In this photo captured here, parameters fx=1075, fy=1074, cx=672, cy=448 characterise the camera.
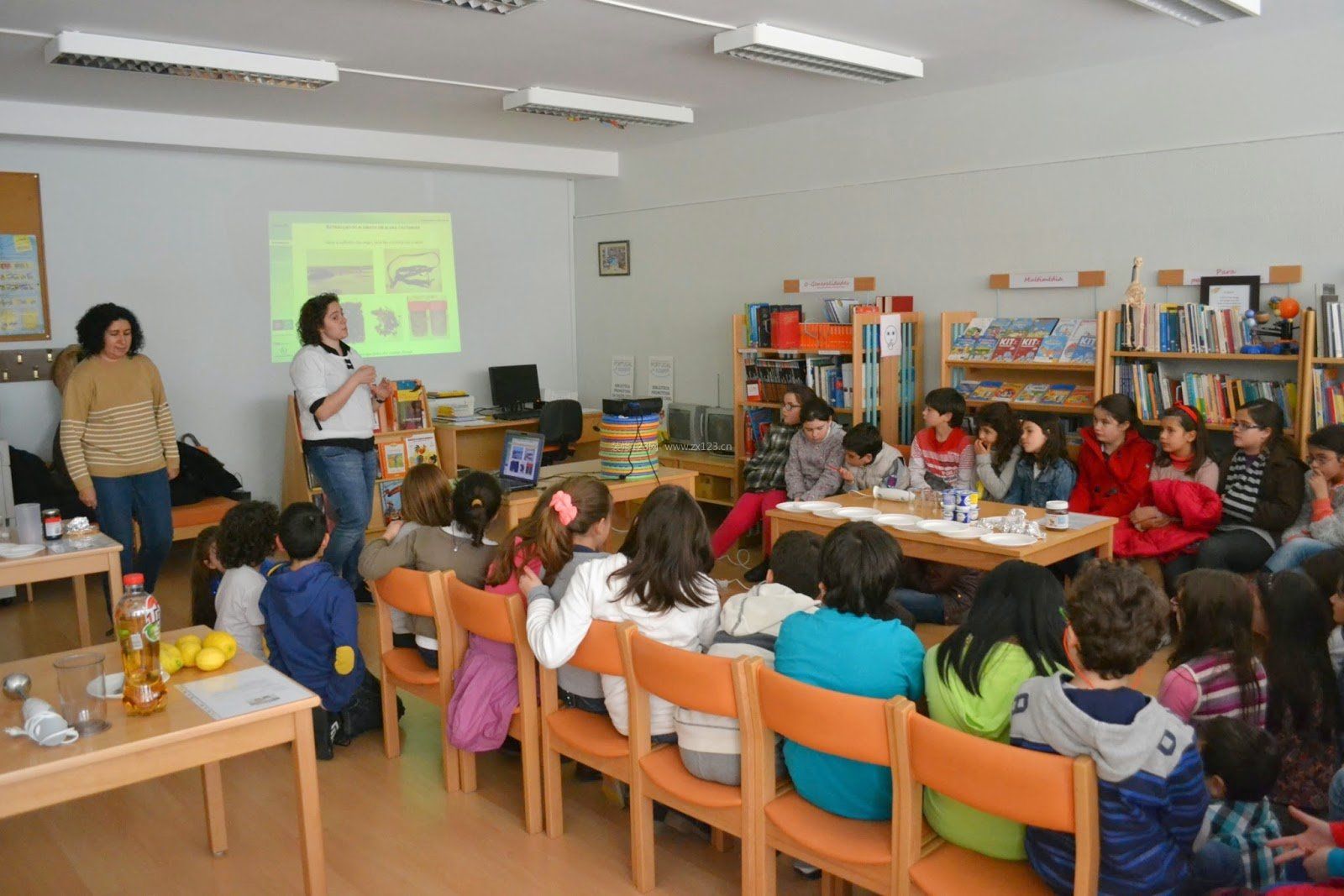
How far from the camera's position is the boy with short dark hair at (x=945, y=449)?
536cm

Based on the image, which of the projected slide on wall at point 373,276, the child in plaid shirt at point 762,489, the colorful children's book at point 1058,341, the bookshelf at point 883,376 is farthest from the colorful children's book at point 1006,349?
the projected slide on wall at point 373,276

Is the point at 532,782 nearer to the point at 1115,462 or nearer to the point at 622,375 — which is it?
the point at 1115,462

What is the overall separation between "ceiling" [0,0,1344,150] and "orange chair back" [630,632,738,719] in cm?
275

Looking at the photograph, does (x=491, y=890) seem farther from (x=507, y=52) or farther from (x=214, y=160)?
(x=214, y=160)

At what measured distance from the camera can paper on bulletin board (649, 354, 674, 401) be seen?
7.89m

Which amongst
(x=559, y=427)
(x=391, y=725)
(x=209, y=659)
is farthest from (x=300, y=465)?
(x=209, y=659)

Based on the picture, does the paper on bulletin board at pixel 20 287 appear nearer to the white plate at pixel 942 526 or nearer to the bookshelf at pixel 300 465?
the bookshelf at pixel 300 465

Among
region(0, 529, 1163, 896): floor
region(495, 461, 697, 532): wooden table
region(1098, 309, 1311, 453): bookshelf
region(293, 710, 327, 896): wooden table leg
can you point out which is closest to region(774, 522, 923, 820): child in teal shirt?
region(0, 529, 1163, 896): floor

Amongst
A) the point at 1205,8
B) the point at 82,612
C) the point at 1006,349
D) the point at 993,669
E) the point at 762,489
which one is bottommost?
the point at 82,612

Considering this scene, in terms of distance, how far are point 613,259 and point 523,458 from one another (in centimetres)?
358

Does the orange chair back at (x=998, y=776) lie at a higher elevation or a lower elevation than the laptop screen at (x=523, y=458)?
lower

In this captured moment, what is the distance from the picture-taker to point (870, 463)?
17.8 ft

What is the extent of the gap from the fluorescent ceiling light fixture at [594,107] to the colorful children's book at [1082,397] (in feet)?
8.93

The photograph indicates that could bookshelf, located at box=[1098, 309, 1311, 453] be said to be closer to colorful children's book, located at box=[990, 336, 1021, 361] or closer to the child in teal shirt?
colorful children's book, located at box=[990, 336, 1021, 361]
